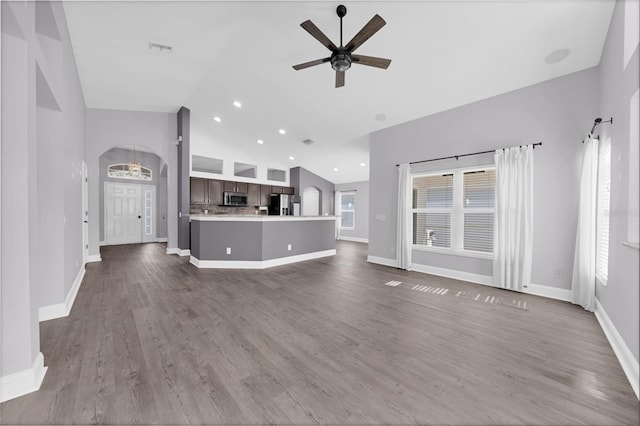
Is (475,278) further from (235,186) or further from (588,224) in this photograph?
(235,186)

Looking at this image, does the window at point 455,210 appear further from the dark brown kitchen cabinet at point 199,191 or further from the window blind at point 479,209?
the dark brown kitchen cabinet at point 199,191

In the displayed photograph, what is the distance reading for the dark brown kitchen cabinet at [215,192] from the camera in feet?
26.0

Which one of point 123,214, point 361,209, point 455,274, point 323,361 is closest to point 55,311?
point 323,361

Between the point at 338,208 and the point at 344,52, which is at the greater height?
the point at 344,52

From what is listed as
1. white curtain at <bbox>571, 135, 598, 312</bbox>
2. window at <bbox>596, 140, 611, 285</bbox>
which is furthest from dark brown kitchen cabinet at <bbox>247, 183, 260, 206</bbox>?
window at <bbox>596, 140, 611, 285</bbox>

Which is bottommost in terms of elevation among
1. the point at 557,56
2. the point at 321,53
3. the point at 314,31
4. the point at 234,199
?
the point at 234,199

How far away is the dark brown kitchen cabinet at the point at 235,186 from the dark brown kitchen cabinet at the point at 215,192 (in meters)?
0.21

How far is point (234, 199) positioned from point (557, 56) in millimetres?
7866

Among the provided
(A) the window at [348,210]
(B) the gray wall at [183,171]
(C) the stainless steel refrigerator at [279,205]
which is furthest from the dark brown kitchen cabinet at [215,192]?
(A) the window at [348,210]

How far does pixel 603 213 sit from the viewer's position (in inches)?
109

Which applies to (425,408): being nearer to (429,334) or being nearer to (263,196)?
(429,334)

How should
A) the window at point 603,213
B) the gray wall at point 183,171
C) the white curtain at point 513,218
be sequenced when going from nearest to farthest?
the window at point 603,213 < the white curtain at point 513,218 < the gray wall at point 183,171

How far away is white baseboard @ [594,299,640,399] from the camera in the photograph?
1.69m

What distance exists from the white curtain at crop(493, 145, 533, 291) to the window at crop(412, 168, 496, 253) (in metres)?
0.26
